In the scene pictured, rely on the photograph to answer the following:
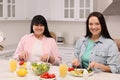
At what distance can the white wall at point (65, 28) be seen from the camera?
458 cm

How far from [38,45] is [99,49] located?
87cm

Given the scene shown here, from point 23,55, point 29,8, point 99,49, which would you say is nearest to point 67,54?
point 29,8

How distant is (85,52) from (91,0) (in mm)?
1914

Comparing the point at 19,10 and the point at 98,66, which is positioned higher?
the point at 19,10

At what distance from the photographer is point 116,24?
4570 millimetres

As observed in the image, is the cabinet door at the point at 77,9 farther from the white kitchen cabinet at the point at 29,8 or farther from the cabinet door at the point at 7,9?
the cabinet door at the point at 7,9

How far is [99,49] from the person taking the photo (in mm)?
2545

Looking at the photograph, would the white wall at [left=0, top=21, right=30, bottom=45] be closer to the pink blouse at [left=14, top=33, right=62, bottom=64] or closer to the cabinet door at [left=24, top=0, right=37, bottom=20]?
the cabinet door at [left=24, top=0, right=37, bottom=20]

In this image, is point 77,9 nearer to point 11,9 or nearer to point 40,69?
point 11,9

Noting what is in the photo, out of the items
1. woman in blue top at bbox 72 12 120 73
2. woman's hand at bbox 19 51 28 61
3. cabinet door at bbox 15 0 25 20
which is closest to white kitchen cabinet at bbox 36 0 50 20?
cabinet door at bbox 15 0 25 20

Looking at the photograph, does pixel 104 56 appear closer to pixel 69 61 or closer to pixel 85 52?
pixel 85 52

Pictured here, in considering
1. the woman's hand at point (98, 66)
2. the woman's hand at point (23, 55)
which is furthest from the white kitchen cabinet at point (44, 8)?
the woman's hand at point (98, 66)

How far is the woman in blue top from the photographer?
8.00 ft

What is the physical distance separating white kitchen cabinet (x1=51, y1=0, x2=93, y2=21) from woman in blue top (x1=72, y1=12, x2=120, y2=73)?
1.78 m
